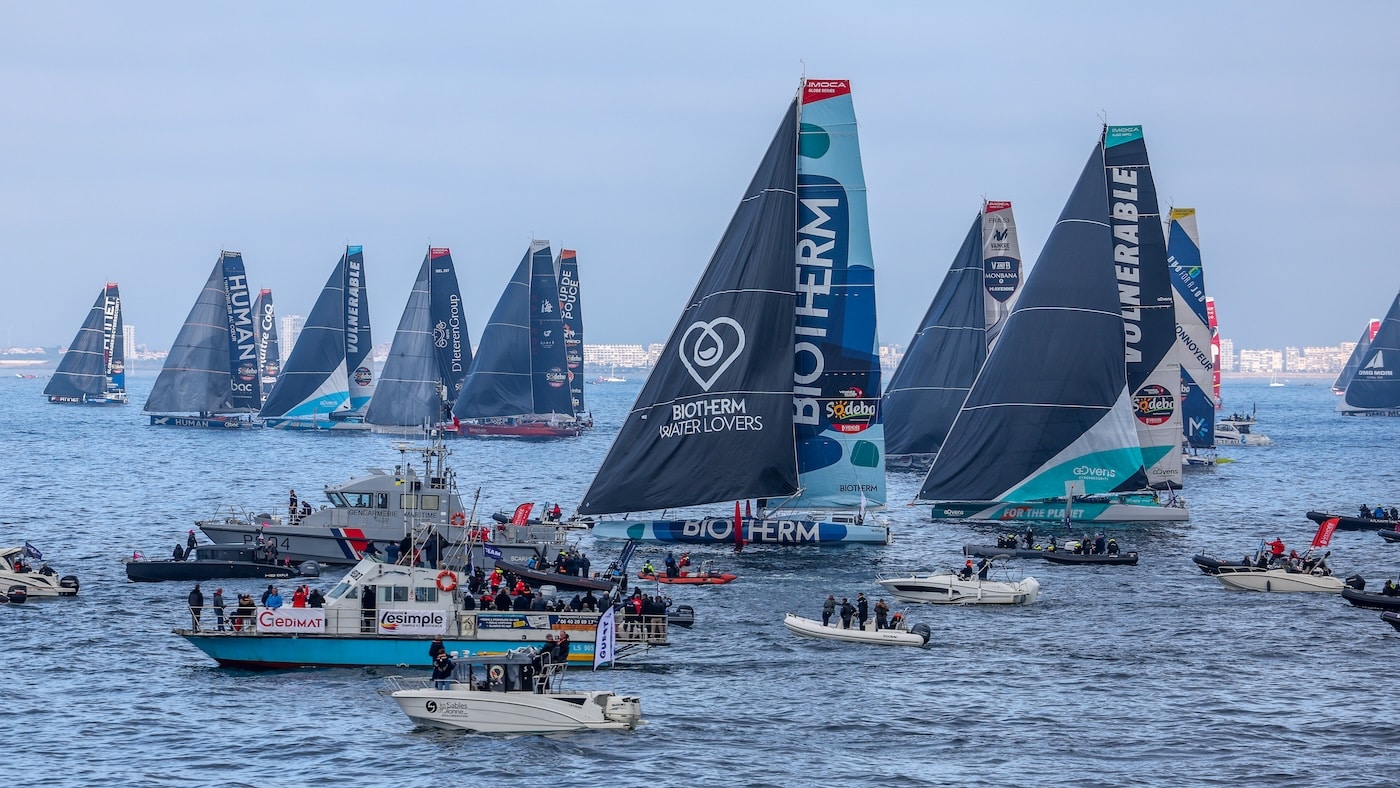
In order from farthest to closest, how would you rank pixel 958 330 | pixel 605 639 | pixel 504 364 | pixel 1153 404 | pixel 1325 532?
pixel 504 364 → pixel 958 330 → pixel 1153 404 → pixel 1325 532 → pixel 605 639

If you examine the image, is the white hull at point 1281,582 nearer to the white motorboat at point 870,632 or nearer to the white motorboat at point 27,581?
the white motorboat at point 870,632

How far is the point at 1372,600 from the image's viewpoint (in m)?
63.3

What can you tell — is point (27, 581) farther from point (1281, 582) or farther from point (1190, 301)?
point (1190, 301)

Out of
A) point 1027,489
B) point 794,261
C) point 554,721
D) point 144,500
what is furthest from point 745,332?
point 144,500

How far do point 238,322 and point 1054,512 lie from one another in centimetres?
11335

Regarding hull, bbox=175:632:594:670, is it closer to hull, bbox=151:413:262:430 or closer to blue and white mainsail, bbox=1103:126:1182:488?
blue and white mainsail, bbox=1103:126:1182:488

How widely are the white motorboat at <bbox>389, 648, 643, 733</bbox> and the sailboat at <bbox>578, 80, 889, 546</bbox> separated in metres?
31.5

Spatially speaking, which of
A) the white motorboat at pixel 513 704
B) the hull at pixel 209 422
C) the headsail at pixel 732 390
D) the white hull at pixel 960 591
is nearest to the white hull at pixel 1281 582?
the white hull at pixel 960 591

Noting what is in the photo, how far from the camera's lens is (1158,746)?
Answer: 1692 inches

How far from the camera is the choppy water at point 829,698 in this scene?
40.7 metres

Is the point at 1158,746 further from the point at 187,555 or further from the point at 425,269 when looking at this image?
the point at 425,269

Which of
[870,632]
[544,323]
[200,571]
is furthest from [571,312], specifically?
[870,632]

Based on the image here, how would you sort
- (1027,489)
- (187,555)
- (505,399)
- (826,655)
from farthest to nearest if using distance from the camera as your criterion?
1. (505,399)
2. (1027,489)
3. (187,555)
4. (826,655)

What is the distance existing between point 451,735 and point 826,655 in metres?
14.7
